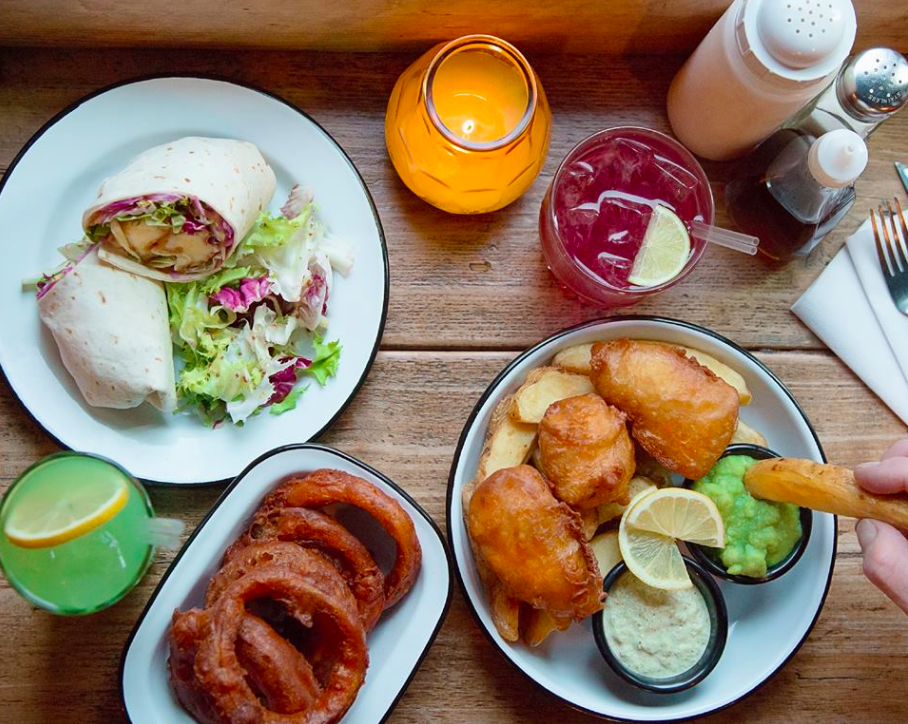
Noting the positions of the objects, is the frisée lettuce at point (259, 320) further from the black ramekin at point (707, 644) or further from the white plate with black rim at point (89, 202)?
the black ramekin at point (707, 644)

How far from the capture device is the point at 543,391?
1644mm

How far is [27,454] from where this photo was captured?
5.59 ft

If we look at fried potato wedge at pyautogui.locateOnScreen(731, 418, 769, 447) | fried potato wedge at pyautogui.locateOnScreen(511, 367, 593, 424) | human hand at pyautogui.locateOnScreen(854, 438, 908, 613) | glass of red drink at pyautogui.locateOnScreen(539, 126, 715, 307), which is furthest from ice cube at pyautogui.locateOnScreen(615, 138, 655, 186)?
human hand at pyautogui.locateOnScreen(854, 438, 908, 613)

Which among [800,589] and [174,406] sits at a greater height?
[800,589]

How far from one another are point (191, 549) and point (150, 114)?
30.9 inches

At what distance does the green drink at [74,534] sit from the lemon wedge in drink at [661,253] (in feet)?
3.07

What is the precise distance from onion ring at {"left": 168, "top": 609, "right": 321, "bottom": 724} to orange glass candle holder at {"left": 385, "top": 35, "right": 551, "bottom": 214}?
82 centimetres

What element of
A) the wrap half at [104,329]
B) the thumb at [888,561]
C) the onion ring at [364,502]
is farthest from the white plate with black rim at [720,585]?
the wrap half at [104,329]

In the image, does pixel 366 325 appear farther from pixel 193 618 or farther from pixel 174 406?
pixel 193 618

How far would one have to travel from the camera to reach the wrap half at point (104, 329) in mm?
1563

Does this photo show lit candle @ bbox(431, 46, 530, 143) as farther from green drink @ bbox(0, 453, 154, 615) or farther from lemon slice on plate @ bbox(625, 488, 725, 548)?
green drink @ bbox(0, 453, 154, 615)

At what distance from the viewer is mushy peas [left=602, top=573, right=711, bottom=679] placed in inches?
63.8

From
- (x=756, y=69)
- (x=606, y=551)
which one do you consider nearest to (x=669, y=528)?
(x=606, y=551)

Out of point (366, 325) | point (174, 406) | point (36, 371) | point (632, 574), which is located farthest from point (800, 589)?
point (36, 371)
